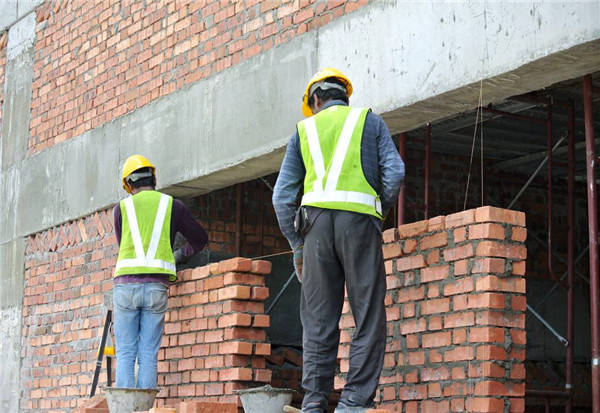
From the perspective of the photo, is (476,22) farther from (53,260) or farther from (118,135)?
(53,260)

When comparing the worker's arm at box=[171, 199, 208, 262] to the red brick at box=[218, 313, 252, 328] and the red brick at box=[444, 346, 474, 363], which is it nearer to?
the red brick at box=[218, 313, 252, 328]

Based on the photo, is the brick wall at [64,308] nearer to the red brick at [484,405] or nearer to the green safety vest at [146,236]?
the green safety vest at [146,236]

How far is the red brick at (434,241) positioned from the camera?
6253mm

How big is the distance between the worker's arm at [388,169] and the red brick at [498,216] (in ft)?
1.74

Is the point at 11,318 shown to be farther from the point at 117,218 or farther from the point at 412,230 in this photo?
the point at 412,230

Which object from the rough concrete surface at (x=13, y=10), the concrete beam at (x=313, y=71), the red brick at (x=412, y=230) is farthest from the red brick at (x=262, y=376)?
the rough concrete surface at (x=13, y=10)

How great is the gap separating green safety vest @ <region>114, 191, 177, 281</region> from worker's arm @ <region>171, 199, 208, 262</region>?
10 centimetres

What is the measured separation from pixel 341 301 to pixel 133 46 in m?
4.58

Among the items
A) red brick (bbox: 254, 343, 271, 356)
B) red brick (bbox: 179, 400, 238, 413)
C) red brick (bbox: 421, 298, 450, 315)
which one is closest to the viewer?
red brick (bbox: 421, 298, 450, 315)

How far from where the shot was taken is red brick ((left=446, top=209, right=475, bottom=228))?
19.9 feet

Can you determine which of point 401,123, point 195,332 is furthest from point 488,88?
point 195,332

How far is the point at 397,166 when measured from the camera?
18.8ft

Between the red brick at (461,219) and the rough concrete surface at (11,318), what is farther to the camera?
the rough concrete surface at (11,318)

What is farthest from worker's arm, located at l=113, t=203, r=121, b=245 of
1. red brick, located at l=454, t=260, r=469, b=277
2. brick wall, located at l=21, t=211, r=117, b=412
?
red brick, located at l=454, t=260, r=469, b=277
